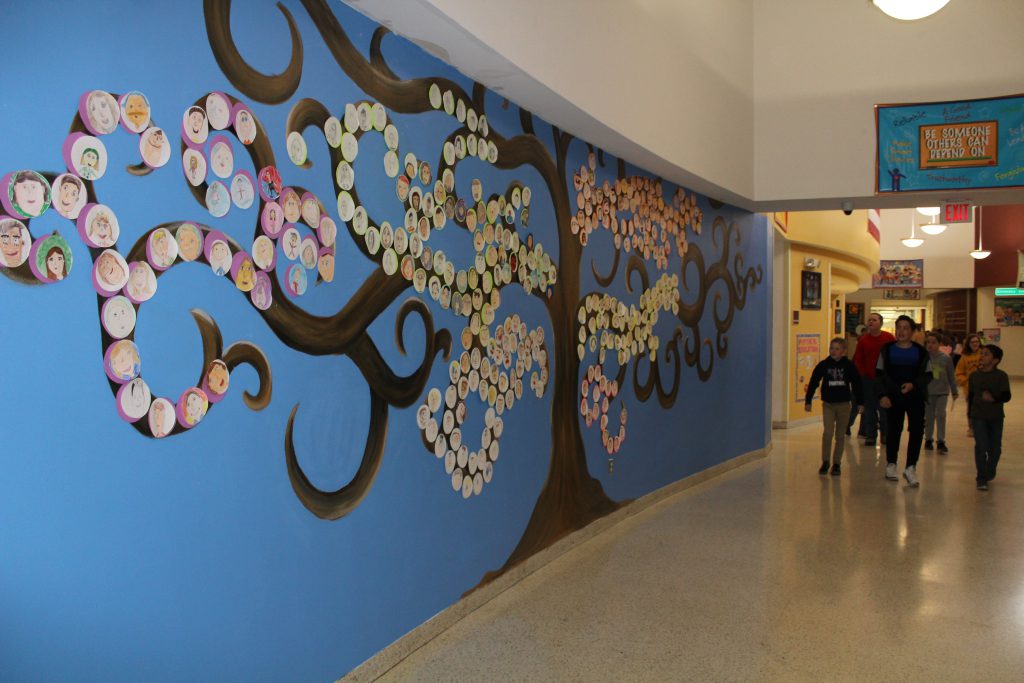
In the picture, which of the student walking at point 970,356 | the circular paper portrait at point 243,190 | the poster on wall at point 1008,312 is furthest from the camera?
the poster on wall at point 1008,312

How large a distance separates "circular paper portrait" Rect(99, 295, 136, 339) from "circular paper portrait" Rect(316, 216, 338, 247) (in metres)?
0.95

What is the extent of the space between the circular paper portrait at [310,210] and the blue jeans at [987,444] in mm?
6835

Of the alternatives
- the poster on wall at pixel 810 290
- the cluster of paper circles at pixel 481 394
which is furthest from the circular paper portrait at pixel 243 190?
the poster on wall at pixel 810 290

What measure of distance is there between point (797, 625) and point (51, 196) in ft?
12.6

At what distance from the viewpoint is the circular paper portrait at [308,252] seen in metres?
3.10

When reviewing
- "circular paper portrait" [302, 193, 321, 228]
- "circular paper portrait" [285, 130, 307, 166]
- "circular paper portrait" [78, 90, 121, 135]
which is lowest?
"circular paper portrait" [302, 193, 321, 228]

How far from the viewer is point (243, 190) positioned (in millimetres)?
2803

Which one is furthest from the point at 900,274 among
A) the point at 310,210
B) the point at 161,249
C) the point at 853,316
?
the point at 161,249

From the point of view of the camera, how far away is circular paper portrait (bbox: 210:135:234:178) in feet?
8.79

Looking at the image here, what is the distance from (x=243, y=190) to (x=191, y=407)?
2.51 feet

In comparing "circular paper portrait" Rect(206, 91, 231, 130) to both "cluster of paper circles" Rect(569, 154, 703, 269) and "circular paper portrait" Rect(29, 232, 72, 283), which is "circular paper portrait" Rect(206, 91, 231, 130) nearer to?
"circular paper portrait" Rect(29, 232, 72, 283)

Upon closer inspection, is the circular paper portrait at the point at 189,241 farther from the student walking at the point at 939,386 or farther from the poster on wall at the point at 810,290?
the poster on wall at the point at 810,290

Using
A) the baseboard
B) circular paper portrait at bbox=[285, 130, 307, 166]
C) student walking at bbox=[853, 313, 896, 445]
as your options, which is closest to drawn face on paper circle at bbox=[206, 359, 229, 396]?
circular paper portrait at bbox=[285, 130, 307, 166]

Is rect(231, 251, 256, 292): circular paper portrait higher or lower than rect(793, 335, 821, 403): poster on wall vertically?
higher
